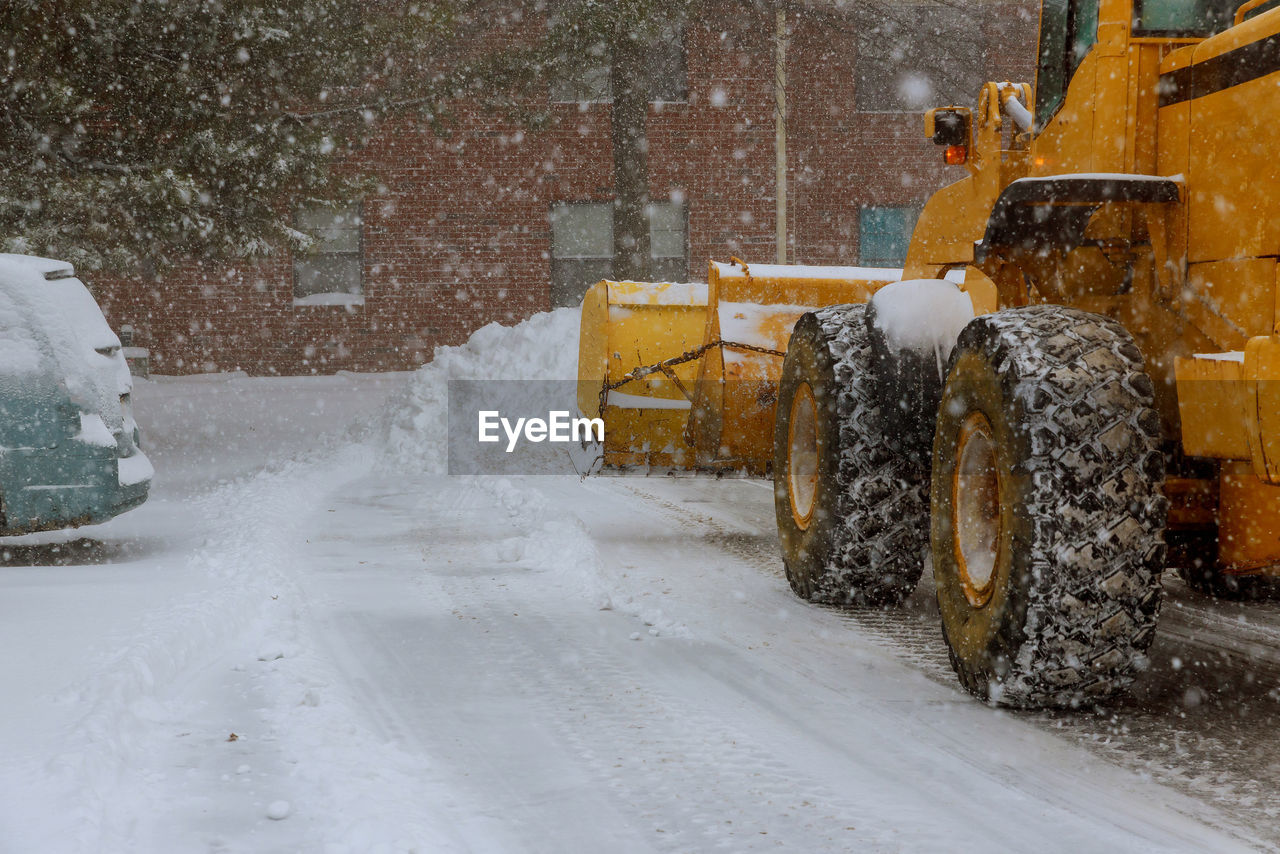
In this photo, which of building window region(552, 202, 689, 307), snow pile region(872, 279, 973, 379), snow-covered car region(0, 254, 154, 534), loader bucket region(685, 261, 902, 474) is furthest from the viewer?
building window region(552, 202, 689, 307)

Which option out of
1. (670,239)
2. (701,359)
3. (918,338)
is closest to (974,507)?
(918,338)

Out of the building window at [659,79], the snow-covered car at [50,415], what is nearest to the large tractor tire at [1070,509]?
the snow-covered car at [50,415]

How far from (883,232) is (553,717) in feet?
66.1

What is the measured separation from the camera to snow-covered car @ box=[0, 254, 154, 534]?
7.73 m

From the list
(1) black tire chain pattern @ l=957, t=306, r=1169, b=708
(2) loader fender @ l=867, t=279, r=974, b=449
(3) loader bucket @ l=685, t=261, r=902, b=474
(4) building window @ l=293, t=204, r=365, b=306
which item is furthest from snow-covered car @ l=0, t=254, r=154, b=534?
(4) building window @ l=293, t=204, r=365, b=306

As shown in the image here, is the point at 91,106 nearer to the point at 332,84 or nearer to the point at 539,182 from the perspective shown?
the point at 332,84

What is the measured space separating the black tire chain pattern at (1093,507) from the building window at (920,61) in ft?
49.1

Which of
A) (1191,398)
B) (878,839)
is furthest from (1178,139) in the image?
(878,839)

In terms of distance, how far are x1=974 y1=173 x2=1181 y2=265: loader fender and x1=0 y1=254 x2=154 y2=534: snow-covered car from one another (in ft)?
17.1

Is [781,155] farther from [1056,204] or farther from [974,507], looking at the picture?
[974,507]

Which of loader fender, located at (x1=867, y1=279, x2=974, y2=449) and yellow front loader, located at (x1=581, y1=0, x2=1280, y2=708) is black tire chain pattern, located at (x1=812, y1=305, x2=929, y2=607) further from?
loader fender, located at (x1=867, y1=279, x2=974, y2=449)

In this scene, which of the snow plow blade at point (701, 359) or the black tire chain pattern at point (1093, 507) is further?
the snow plow blade at point (701, 359)

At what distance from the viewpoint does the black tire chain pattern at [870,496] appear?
6.38 m

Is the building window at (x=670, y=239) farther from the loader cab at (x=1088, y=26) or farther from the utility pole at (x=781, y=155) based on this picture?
the loader cab at (x=1088, y=26)
